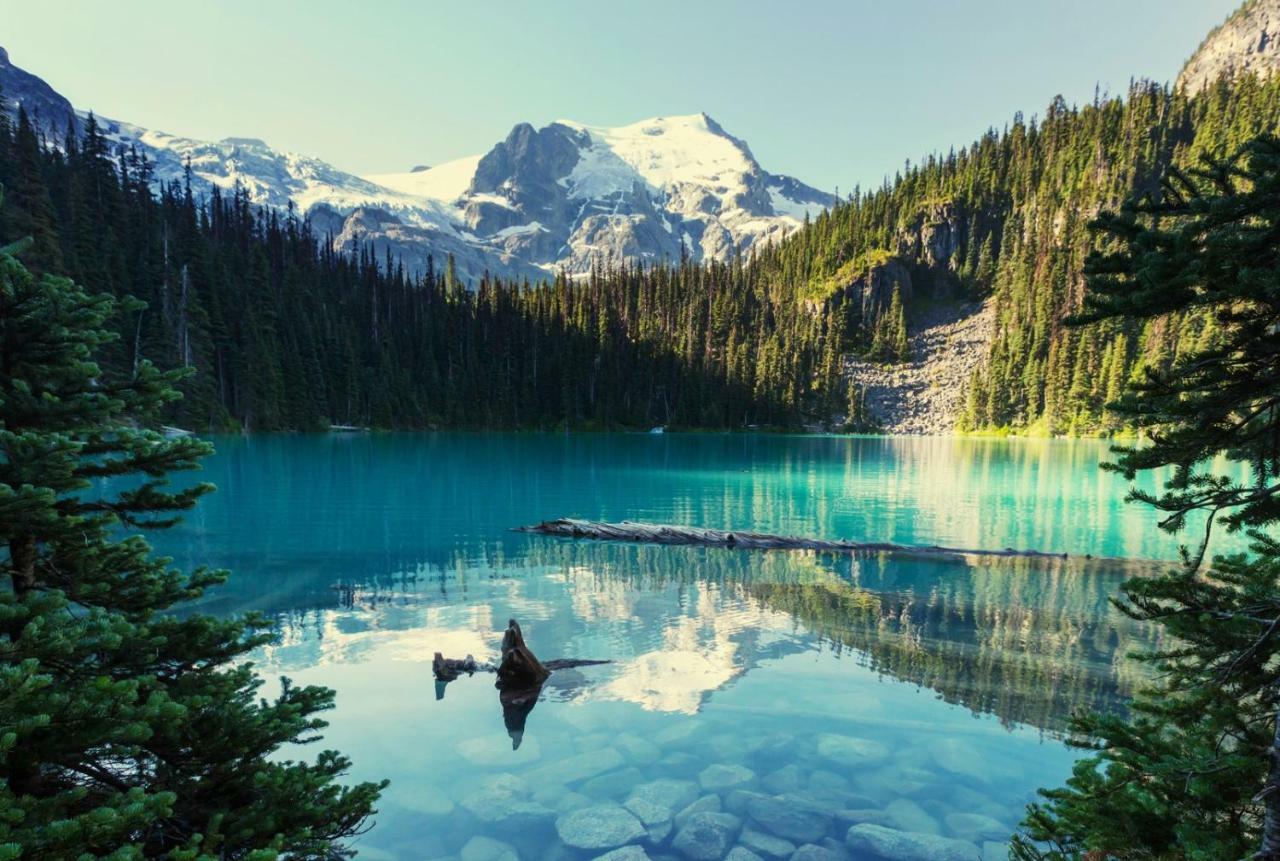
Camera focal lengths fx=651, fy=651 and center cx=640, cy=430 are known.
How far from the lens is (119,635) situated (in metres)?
4.67

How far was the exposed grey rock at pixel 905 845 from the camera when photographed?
30.6ft

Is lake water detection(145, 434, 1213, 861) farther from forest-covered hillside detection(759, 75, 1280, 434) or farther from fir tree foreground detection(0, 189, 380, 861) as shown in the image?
forest-covered hillside detection(759, 75, 1280, 434)

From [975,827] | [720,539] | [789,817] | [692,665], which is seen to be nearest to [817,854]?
[789,817]

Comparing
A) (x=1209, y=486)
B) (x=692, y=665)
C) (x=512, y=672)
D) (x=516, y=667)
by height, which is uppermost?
(x=1209, y=486)

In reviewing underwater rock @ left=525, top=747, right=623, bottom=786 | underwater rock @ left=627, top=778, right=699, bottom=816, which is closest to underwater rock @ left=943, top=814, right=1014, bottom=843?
underwater rock @ left=627, top=778, right=699, bottom=816

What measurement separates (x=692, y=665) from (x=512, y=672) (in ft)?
15.4

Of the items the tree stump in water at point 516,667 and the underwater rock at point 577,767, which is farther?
the tree stump in water at point 516,667

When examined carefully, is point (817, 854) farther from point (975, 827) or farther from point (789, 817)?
point (975, 827)

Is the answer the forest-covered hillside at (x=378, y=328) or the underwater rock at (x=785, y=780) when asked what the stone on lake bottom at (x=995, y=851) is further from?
the forest-covered hillside at (x=378, y=328)

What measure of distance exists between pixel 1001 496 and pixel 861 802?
4564 cm

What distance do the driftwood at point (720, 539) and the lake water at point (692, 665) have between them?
35.4 inches

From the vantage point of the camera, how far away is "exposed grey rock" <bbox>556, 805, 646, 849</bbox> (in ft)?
31.3

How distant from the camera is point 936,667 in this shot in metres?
16.9

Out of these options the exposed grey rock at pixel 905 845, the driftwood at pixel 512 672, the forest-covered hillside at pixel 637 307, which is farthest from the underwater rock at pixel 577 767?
the forest-covered hillside at pixel 637 307
